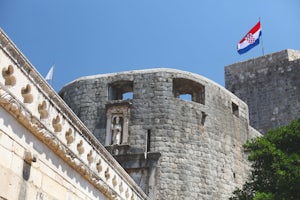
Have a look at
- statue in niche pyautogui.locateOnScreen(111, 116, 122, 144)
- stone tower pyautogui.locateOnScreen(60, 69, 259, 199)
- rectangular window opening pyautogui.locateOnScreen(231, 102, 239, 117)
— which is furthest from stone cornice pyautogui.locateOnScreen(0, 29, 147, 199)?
rectangular window opening pyautogui.locateOnScreen(231, 102, 239, 117)

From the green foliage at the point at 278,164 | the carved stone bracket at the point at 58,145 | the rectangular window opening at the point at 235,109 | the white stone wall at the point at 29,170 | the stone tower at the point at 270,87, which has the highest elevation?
the stone tower at the point at 270,87

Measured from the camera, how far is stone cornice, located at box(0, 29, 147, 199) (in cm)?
450

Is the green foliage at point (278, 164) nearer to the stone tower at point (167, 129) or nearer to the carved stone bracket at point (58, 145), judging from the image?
the stone tower at point (167, 129)

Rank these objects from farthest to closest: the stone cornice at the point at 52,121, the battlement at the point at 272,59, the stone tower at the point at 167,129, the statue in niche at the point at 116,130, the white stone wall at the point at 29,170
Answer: the battlement at the point at 272,59 < the statue in niche at the point at 116,130 < the stone tower at the point at 167,129 < the stone cornice at the point at 52,121 < the white stone wall at the point at 29,170

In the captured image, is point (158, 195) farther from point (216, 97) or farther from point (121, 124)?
point (216, 97)

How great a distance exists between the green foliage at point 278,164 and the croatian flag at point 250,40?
39.5 feet

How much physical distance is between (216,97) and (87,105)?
14.2 ft

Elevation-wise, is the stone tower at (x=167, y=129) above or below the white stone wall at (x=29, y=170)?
above

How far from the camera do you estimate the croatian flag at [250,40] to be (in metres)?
23.3

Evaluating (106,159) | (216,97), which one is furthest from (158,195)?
(106,159)

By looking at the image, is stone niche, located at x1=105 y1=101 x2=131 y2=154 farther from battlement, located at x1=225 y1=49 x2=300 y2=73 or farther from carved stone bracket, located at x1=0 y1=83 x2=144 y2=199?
battlement, located at x1=225 y1=49 x2=300 y2=73

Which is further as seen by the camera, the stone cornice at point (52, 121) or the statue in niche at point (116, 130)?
the statue in niche at point (116, 130)

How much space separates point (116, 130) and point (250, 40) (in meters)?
11.7

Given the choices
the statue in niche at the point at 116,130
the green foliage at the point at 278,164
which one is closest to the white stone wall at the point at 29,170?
the green foliage at the point at 278,164
